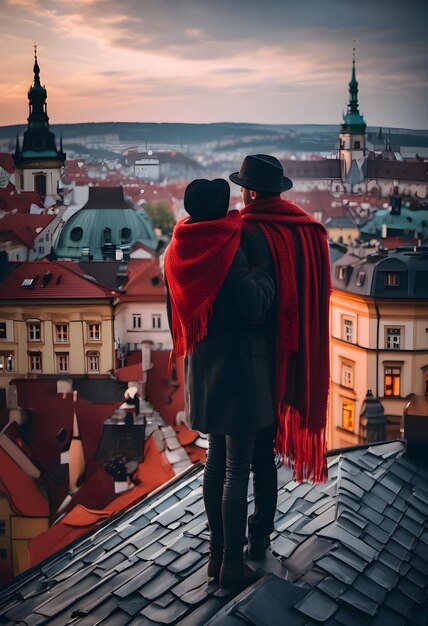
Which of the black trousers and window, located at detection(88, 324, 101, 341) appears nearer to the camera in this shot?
the black trousers

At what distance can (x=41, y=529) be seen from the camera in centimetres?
581

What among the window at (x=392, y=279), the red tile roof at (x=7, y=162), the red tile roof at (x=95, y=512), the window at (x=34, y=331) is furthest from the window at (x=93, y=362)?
the window at (x=392, y=279)

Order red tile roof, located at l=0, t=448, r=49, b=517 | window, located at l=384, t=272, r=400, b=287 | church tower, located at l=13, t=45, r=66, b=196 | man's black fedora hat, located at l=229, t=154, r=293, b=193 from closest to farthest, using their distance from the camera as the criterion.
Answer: man's black fedora hat, located at l=229, t=154, r=293, b=193
red tile roof, located at l=0, t=448, r=49, b=517
church tower, located at l=13, t=45, r=66, b=196
window, located at l=384, t=272, r=400, b=287

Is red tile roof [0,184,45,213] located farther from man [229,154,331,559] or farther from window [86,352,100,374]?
man [229,154,331,559]

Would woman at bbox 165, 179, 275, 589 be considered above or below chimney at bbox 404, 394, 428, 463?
above

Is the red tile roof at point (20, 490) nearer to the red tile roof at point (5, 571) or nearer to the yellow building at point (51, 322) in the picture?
the red tile roof at point (5, 571)

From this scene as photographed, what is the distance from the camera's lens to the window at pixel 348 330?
7.48m

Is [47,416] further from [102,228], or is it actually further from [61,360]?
[102,228]

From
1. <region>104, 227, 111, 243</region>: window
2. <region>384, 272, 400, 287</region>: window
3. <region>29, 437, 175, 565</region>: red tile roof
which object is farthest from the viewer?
<region>384, 272, 400, 287</region>: window

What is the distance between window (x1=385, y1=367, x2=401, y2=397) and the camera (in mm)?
7305

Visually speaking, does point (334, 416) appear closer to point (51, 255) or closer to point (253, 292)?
point (51, 255)

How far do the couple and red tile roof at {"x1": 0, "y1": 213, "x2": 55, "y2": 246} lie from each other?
4.21m

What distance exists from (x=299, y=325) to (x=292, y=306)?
54 mm

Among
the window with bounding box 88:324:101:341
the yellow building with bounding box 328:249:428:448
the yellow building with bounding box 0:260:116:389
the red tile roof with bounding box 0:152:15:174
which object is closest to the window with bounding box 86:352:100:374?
the yellow building with bounding box 0:260:116:389
